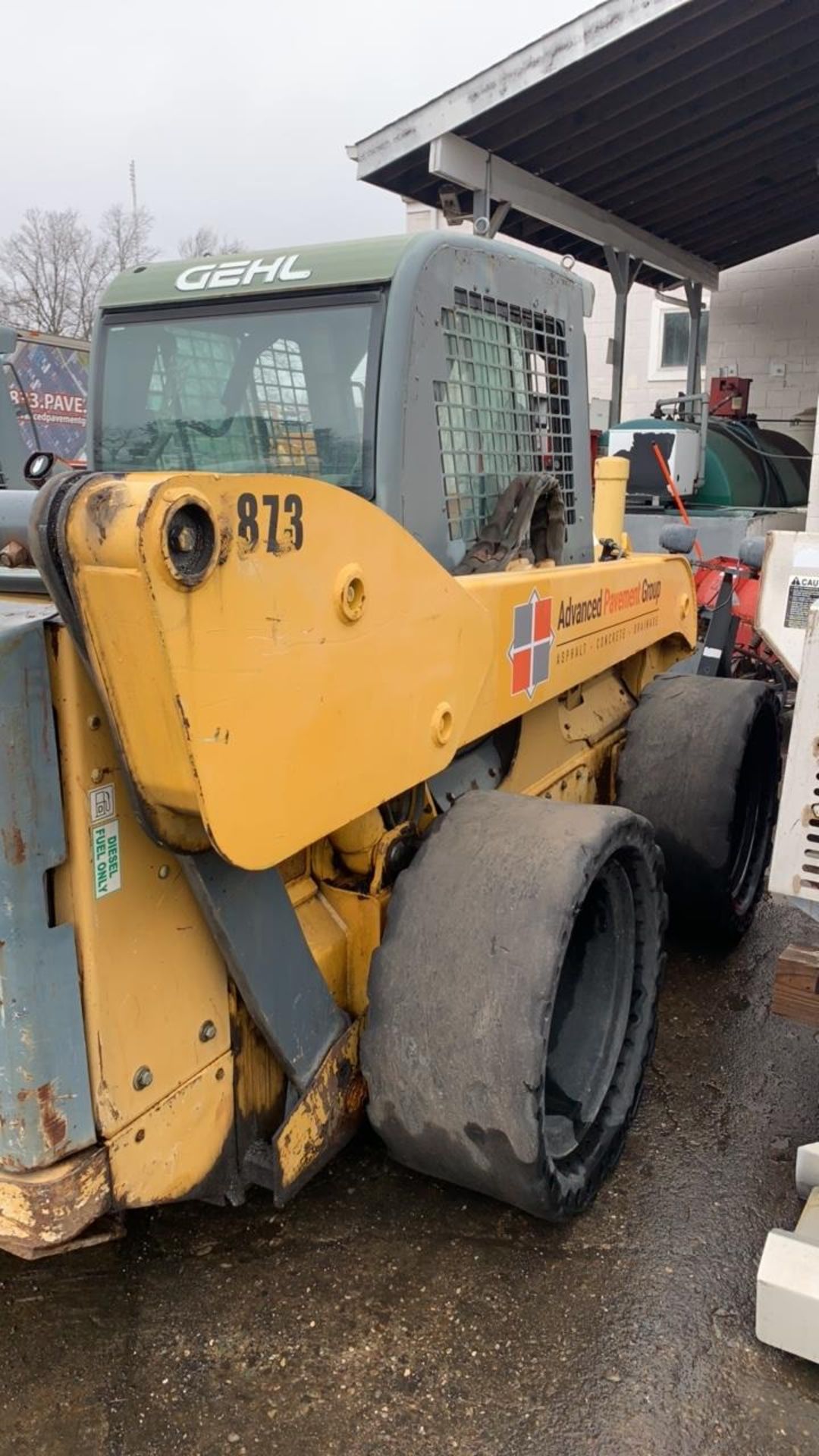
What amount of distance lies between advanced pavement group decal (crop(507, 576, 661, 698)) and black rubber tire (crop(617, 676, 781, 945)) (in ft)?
1.14

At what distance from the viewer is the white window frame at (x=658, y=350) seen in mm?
14484

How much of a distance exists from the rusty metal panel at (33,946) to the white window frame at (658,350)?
14.2 meters

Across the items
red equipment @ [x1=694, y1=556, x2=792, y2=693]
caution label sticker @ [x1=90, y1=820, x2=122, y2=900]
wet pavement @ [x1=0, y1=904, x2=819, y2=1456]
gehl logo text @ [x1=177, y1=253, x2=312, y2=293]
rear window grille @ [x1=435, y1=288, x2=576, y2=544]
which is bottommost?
wet pavement @ [x1=0, y1=904, x2=819, y2=1456]

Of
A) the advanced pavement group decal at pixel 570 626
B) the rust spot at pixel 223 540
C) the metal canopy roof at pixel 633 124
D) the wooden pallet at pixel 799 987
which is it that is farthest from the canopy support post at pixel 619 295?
the rust spot at pixel 223 540

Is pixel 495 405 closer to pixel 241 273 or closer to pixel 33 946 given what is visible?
pixel 241 273

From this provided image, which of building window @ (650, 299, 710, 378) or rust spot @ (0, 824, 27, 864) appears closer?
rust spot @ (0, 824, 27, 864)

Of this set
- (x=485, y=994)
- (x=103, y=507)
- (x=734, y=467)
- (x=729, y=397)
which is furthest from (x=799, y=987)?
(x=729, y=397)

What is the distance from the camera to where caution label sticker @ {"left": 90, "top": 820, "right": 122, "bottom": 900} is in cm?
177

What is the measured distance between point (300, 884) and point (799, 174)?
1029 cm

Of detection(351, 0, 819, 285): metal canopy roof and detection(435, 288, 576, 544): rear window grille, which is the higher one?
detection(351, 0, 819, 285): metal canopy roof

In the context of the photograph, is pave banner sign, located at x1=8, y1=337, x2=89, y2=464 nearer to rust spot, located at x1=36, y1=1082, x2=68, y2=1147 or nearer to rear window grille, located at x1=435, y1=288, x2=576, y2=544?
rear window grille, located at x1=435, y1=288, x2=576, y2=544

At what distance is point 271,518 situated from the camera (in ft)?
5.39

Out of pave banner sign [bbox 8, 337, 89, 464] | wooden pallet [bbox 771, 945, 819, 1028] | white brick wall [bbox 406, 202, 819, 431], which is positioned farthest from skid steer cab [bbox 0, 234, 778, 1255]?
white brick wall [bbox 406, 202, 819, 431]

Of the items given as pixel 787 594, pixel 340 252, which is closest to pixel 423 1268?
pixel 787 594
